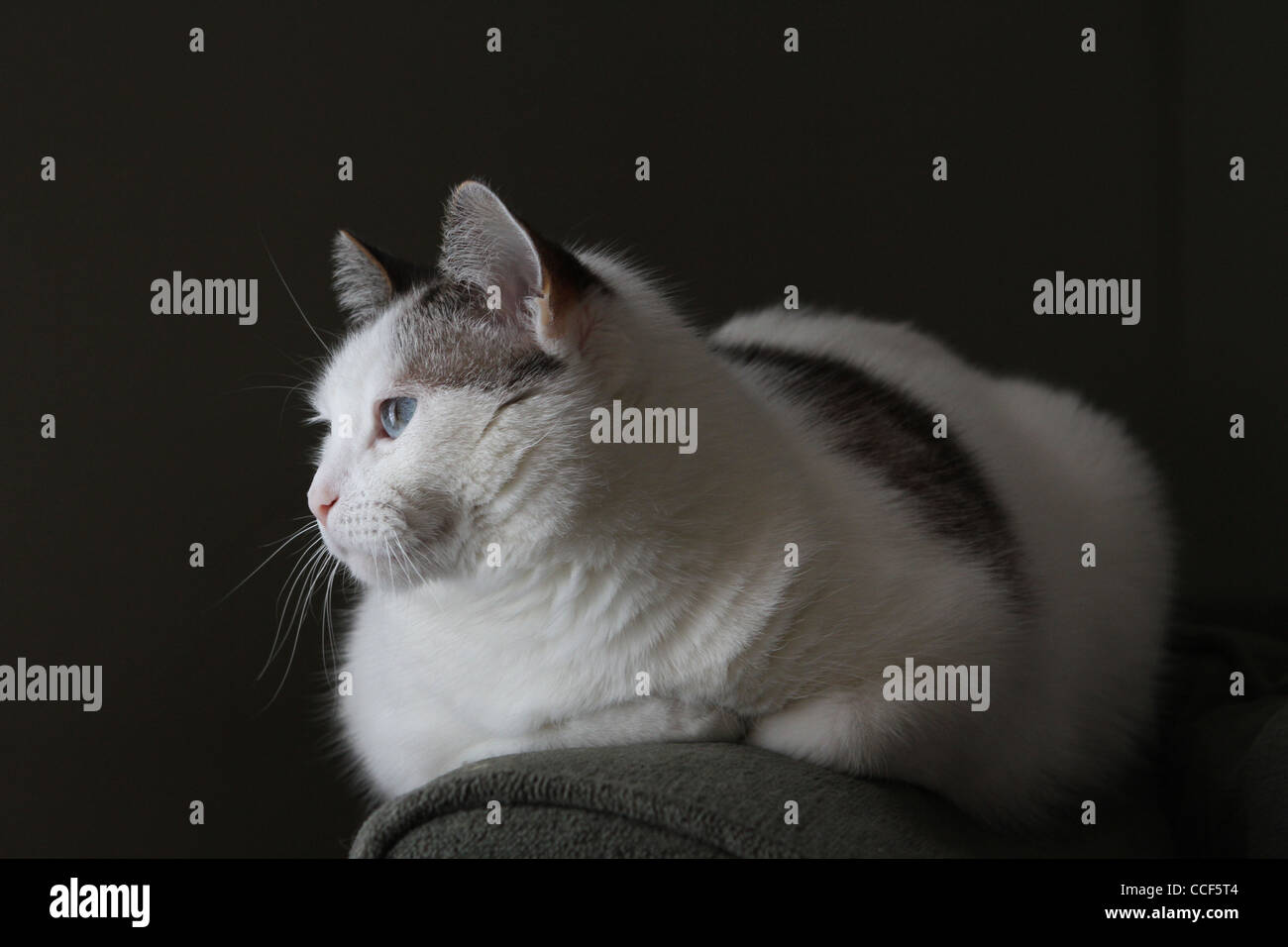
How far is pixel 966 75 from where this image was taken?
196 centimetres

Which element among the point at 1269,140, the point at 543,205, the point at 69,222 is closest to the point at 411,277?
the point at 543,205

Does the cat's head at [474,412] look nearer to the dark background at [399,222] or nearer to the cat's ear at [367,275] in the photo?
the cat's ear at [367,275]

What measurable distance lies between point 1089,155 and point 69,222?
70.8 inches

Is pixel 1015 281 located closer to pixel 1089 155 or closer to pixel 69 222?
pixel 1089 155

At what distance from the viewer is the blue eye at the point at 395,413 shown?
1106 millimetres

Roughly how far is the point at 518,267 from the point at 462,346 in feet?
0.33

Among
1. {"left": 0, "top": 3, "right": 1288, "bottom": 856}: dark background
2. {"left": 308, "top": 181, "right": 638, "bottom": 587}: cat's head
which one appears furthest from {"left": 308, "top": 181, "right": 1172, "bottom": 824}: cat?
{"left": 0, "top": 3, "right": 1288, "bottom": 856}: dark background

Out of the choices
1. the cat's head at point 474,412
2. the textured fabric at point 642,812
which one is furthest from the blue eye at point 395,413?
the textured fabric at point 642,812

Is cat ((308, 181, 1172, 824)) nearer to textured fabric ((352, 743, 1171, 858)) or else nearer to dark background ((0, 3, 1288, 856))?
textured fabric ((352, 743, 1171, 858))

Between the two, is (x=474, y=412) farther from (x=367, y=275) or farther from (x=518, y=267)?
(x=367, y=275)

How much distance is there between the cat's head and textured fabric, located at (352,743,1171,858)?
0.75ft

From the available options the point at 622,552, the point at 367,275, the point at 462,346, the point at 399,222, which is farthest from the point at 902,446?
the point at 399,222

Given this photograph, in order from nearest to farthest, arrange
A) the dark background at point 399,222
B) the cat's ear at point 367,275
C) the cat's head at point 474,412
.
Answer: the cat's head at point 474,412 → the cat's ear at point 367,275 → the dark background at point 399,222

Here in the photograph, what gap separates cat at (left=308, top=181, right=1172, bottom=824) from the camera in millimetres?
1056
